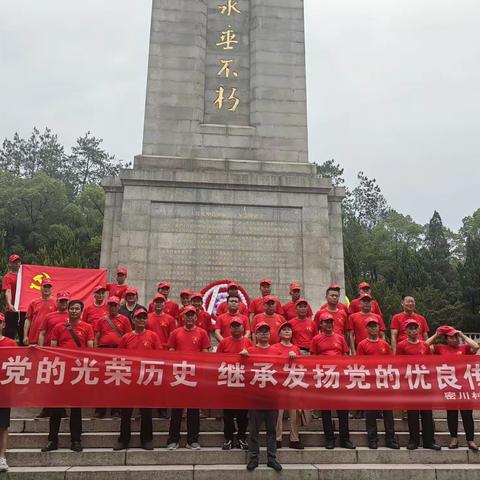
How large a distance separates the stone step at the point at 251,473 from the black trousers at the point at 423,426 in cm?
40

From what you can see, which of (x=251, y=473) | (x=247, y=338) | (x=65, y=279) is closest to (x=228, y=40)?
(x=65, y=279)

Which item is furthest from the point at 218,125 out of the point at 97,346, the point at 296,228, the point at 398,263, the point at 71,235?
the point at 398,263

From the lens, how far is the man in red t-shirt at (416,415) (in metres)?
6.23

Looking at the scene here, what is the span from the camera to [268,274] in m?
11.3

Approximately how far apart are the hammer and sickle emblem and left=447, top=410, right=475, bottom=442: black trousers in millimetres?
7302

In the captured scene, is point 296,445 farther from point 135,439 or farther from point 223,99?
point 223,99

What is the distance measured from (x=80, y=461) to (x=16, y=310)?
381cm

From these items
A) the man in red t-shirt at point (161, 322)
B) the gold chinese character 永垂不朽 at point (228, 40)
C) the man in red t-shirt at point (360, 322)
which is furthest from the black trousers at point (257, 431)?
the gold chinese character 永垂不朽 at point (228, 40)

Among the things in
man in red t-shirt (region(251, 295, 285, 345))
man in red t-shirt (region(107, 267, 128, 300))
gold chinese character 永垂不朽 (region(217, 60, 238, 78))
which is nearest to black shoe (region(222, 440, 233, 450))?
man in red t-shirt (region(251, 295, 285, 345))

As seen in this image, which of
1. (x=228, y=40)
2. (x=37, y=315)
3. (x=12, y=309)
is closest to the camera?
(x=37, y=315)

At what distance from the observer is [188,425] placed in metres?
6.10

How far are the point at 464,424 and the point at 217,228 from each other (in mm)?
→ 6713

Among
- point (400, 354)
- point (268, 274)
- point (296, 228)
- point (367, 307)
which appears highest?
point (296, 228)

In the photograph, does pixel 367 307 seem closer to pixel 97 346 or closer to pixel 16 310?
pixel 97 346
